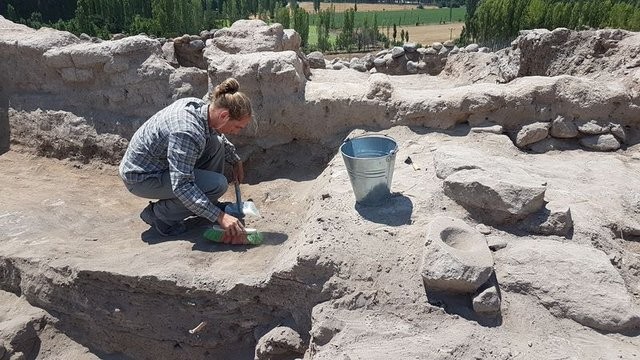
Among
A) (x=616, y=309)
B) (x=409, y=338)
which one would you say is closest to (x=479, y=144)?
(x=616, y=309)

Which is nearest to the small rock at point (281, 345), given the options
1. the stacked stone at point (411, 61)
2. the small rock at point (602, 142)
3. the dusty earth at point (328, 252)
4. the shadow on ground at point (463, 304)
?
the dusty earth at point (328, 252)

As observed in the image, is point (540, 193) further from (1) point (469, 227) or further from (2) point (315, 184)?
(2) point (315, 184)

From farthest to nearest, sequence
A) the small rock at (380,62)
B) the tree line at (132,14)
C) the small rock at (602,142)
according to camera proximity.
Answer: the tree line at (132,14) < the small rock at (380,62) < the small rock at (602,142)

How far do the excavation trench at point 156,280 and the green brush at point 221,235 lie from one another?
0.15 feet

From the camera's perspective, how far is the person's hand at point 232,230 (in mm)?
3244

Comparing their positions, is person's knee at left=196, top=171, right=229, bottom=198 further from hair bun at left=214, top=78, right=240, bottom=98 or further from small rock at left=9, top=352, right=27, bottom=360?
small rock at left=9, top=352, right=27, bottom=360

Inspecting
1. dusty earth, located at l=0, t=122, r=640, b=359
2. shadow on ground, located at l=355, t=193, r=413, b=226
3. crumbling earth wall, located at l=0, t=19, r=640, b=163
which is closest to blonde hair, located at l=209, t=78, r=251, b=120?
dusty earth, located at l=0, t=122, r=640, b=359

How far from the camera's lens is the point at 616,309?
8.29 feet

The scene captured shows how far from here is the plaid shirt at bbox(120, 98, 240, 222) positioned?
3221 mm

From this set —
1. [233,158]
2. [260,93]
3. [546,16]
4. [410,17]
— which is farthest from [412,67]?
[410,17]

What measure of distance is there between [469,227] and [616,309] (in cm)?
79

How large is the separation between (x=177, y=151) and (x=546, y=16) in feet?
46.1

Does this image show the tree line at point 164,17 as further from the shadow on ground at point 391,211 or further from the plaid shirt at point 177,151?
the shadow on ground at point 391,211

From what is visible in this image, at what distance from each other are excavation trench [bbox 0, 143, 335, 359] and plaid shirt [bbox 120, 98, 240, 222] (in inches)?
14.8
